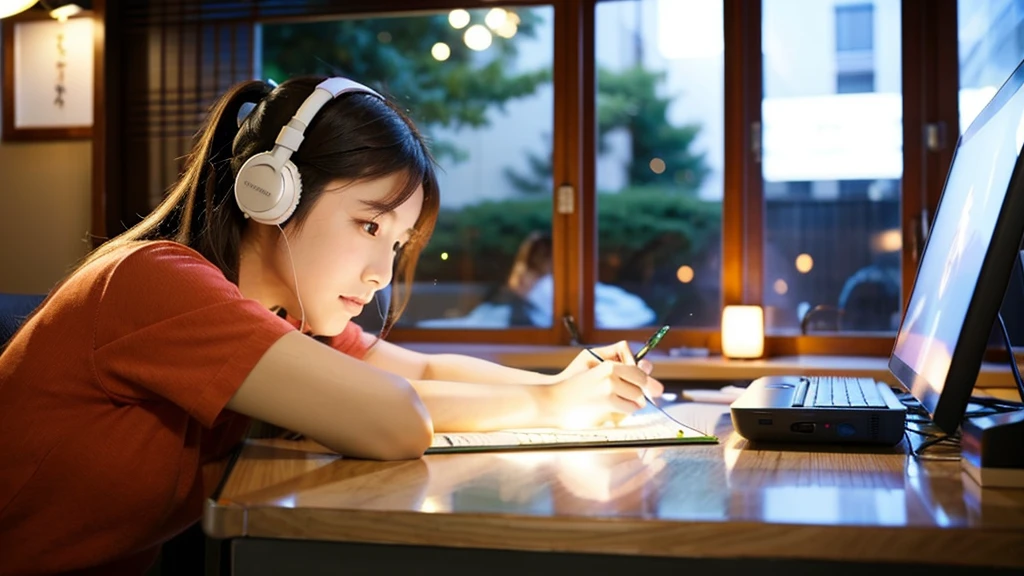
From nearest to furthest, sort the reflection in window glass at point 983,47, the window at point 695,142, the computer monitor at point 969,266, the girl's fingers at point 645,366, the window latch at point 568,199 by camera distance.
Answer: the computer monitor at point 969,266, the girl's fingers at point 645,366, the reflection in window glass at point 983,47, the window at point 695,142, the window latch at point 568,199

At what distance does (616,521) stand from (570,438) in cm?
43

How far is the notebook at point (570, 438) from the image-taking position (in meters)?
1.08

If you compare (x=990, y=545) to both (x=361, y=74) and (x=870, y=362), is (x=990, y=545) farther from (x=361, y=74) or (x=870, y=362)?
(x=361, y=74)

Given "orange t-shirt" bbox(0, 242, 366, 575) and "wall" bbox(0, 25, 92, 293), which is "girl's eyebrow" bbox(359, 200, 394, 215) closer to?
"orange t-shirt" bbox(0, 242, 366, 575)

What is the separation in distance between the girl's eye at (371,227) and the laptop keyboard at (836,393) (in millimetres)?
566

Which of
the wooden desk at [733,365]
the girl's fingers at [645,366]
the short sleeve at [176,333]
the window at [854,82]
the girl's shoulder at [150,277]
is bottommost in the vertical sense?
the wooden desk at [733,365]

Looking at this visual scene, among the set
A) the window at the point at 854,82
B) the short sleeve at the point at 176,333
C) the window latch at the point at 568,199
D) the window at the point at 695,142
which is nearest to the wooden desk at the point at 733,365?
the window at the point at 695,142

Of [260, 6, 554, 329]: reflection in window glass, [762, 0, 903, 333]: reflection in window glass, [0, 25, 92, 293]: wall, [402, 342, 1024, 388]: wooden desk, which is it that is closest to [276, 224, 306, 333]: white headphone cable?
[402, 342, 1024, 388]: wooden desk

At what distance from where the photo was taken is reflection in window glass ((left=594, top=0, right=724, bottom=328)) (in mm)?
3123

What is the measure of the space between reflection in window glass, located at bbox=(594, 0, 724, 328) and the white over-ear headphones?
1.99 meters

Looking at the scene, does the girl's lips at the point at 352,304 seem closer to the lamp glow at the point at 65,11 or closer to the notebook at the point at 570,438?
the notebook at the point at 570,438

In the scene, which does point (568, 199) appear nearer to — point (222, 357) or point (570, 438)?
point (570, 438)

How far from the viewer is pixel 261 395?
929mm

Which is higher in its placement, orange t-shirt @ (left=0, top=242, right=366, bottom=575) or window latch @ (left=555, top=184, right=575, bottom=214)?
window latch @ (left=555, top=184, right=575, bottom=214)
